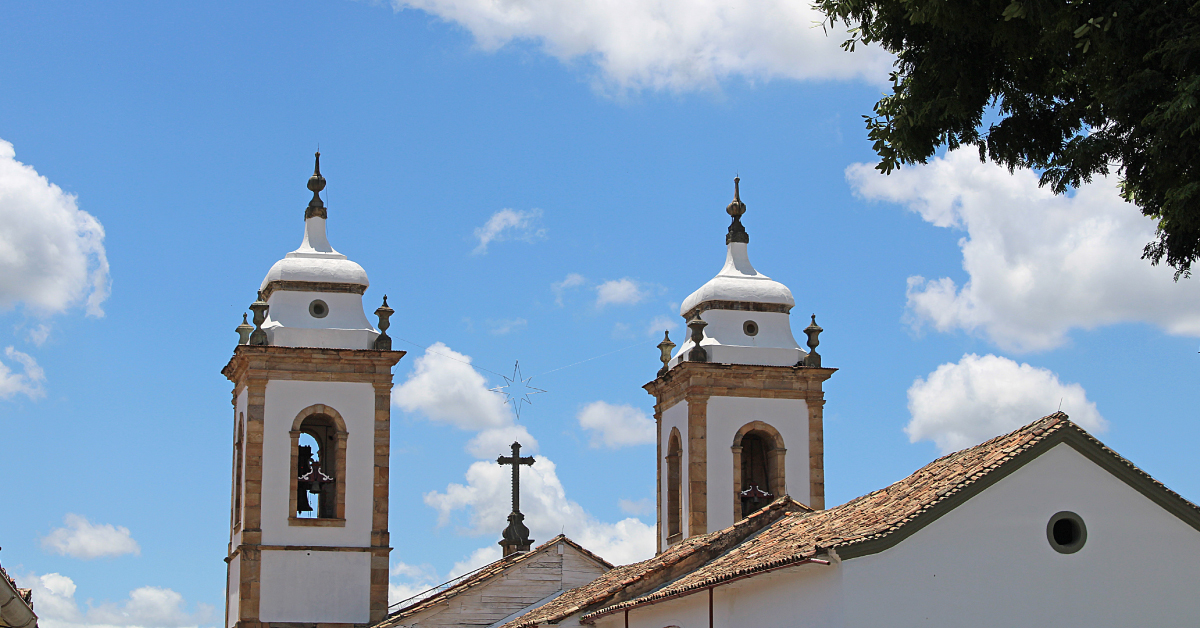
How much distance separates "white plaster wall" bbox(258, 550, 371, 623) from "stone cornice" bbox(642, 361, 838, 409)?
7121 mm

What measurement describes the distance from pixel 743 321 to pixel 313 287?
27.8 feet

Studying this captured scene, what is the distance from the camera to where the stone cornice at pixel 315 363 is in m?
31.4

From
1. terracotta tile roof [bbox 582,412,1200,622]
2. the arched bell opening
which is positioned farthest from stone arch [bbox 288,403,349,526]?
terracotta tile roof [bbox 582,412,1200,622]

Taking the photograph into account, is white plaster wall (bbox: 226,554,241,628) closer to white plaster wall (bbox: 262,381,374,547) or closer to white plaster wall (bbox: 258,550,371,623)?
white plaster wall (bbox: 258,550,371,623)

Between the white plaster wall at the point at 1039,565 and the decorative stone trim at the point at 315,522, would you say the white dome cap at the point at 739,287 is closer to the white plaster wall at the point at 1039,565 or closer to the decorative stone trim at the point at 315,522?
the decorative stone trim at the point at 315,522

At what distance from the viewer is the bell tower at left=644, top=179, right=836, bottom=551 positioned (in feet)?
106

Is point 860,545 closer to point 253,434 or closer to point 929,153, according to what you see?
point 929,153

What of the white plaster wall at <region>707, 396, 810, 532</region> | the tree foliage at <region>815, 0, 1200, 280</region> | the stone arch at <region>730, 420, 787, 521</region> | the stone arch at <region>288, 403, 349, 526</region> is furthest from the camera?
the stone arch at <region>730, 420, 787, 521</region>

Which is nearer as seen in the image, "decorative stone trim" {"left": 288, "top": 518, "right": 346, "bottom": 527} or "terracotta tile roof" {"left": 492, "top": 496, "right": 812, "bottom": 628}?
"terracotta tile roof" {"left": 492, "top": 496, "right": 812, "bottom": 628}

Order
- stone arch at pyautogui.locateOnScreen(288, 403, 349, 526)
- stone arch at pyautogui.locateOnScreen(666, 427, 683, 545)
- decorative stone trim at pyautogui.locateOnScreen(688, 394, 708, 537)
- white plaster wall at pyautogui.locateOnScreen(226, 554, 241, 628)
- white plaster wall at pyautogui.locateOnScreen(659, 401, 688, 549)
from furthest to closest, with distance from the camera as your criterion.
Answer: stone arch at pyautogui.locateOnScreen(666, 427, 683, 545) < white plaster wall at pyautogui.locateOnScreen(659, 401, 688, 549) < decorative stone trim at pyautogui.locateOnScreen(688, 394, 708, 537) < stone arch at pyautogui.locateOnScreen(288, 403, 349, 526) < white plaster wall at pyautogui.locateOnScreen(226, 554, 241, 628)

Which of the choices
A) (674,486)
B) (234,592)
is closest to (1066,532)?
(674,486)

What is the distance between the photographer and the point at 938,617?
16.7 m

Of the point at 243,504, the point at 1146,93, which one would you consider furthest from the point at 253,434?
the point at 1146,93

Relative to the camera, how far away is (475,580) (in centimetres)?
2925
